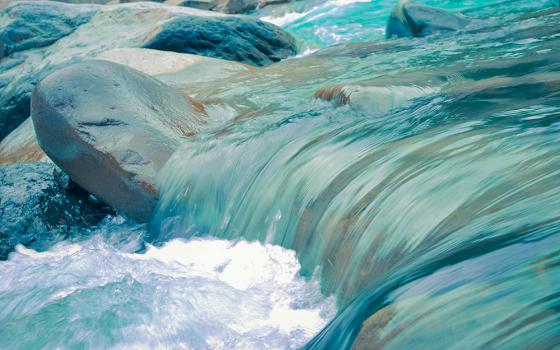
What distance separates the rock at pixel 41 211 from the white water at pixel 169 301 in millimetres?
640

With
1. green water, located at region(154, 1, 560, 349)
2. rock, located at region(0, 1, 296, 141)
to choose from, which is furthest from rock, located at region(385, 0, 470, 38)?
rock, located at region(0, 1, 296, 141)

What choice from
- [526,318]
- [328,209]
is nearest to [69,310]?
[328,209]

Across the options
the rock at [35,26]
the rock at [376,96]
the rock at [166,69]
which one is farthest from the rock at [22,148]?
the rock at [35,26]

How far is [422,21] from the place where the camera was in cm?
739

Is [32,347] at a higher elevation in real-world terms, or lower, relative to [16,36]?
higher

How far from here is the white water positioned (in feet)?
8.82

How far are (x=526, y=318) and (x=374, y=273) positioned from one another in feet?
3.49

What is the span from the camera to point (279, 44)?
8750 mm

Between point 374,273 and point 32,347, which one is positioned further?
point 32,347

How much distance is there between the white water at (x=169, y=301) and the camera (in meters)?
2.69

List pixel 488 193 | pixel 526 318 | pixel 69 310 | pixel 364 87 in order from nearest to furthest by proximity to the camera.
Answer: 1. pixel 526 318
2. pixel 488 193
3. pixel 69 310
4. pixel 364 87

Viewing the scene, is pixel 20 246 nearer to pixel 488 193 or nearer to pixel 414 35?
pixel 488 193

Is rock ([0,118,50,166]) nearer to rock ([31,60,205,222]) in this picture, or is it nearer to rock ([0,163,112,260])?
rock ([0,163,112,260])

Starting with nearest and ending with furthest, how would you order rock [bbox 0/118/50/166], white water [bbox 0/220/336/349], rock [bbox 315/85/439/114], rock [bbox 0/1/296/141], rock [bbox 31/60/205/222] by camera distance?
white water [bbox 0/220/336/349], rock [bbox 315/85/439/114], rock [bbox 31/60/205/222], rock [bbox 0/118/50/166], rock [bbox 0/1/296/141]
